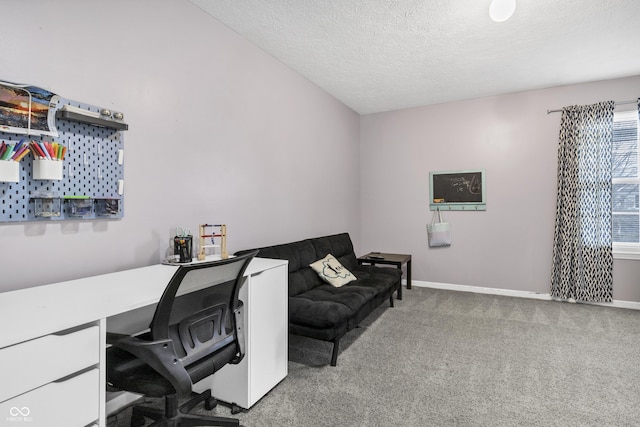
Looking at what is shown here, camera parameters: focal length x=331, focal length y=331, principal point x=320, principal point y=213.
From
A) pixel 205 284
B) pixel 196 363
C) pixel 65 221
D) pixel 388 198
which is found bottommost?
pixel 196 363

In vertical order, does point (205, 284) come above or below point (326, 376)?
above

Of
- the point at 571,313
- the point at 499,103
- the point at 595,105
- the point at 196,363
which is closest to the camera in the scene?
the point at 196,363

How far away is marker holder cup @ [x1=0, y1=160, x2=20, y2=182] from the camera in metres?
1.37

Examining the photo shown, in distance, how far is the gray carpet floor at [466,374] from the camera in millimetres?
1812

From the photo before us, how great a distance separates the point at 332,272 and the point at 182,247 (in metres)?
1.58

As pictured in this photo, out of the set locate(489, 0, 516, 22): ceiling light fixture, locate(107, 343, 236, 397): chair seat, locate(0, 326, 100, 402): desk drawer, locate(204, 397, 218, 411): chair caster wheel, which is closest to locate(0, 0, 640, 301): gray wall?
locate(107, 343, 236, 397): chair seat

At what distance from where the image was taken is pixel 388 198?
4969 mm

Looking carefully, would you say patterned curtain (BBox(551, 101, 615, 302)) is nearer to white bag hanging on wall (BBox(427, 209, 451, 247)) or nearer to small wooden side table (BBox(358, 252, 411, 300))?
white bag hanging on wall (BBox(427, 209, 451, 247))

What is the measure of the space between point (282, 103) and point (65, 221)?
2.19 meters

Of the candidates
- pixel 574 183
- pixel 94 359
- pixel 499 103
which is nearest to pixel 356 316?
pixel 94 359

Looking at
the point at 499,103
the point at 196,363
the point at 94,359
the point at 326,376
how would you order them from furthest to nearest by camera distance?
the point at 499,103 → the point at 326,376 → the point at 196,363 → the point at 94,359

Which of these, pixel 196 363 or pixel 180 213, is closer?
pixel 196 363

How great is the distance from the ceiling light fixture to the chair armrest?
2671 mm

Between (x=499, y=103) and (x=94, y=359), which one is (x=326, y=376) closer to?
(x=94, y=359)
